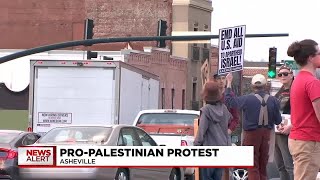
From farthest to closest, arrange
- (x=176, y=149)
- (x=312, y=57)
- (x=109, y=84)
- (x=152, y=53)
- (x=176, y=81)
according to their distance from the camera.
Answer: (x=176, y=81), (x=152, y=53), (x=109, y=84), (x=176, y=149), (x=312, y=57)

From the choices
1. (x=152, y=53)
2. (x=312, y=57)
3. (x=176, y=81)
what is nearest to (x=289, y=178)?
(x=312, y=57)

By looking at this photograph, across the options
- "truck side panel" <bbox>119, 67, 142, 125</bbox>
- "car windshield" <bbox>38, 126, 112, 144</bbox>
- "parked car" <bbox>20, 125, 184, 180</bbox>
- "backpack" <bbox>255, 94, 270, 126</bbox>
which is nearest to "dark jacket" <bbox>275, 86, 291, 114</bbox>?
"backpack" <bbox>255, 94, 270, 126</bbox>

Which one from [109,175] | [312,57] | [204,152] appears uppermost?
[312,57]

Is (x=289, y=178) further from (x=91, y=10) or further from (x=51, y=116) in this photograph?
(x=91, y=10)

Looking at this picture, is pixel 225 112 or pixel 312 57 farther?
pixel 225 112

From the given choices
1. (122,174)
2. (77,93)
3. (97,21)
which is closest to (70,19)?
(97,21)

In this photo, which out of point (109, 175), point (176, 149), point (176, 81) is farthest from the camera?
point (176, 81)

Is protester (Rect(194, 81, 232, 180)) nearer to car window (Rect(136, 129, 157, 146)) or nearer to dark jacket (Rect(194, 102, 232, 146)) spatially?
dark jacket (Rect(194, 102, 232, 146))

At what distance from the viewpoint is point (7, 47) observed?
5969cm

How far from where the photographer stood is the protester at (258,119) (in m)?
14.0

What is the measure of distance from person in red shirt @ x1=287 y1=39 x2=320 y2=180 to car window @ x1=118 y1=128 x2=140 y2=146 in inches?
336

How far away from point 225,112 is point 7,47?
155 ft

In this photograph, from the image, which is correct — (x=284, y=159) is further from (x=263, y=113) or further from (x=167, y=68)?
(x=167, y=68)

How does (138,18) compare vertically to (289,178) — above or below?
above
